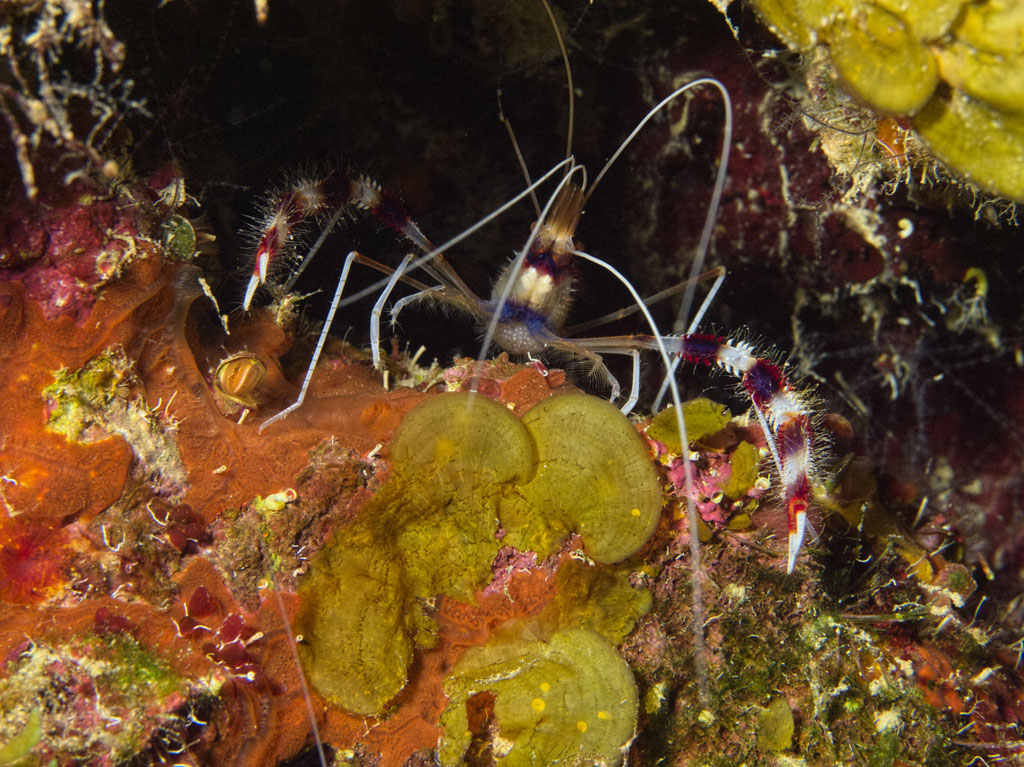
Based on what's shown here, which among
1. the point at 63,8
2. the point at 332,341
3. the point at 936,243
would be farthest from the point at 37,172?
the point at 936,243

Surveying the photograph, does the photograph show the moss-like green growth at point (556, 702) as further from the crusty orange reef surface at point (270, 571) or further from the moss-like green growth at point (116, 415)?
the moss-like green growth at point (116, 415)

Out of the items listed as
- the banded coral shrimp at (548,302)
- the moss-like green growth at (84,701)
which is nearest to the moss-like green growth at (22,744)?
the moss-like green growth at (84,701)

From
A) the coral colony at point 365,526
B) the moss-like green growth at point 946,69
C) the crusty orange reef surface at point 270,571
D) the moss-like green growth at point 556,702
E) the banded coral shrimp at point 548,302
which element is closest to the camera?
the moss-like green growth at point 946,69

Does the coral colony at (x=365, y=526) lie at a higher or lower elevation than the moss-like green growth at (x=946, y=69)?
lower

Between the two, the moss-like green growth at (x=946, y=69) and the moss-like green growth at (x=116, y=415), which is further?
the moss-like green growth at (x=116, y=415)

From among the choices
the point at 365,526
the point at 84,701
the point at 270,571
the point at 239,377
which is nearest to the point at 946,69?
the point at 365,526

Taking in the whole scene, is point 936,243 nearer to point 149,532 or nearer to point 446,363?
point 446,363
